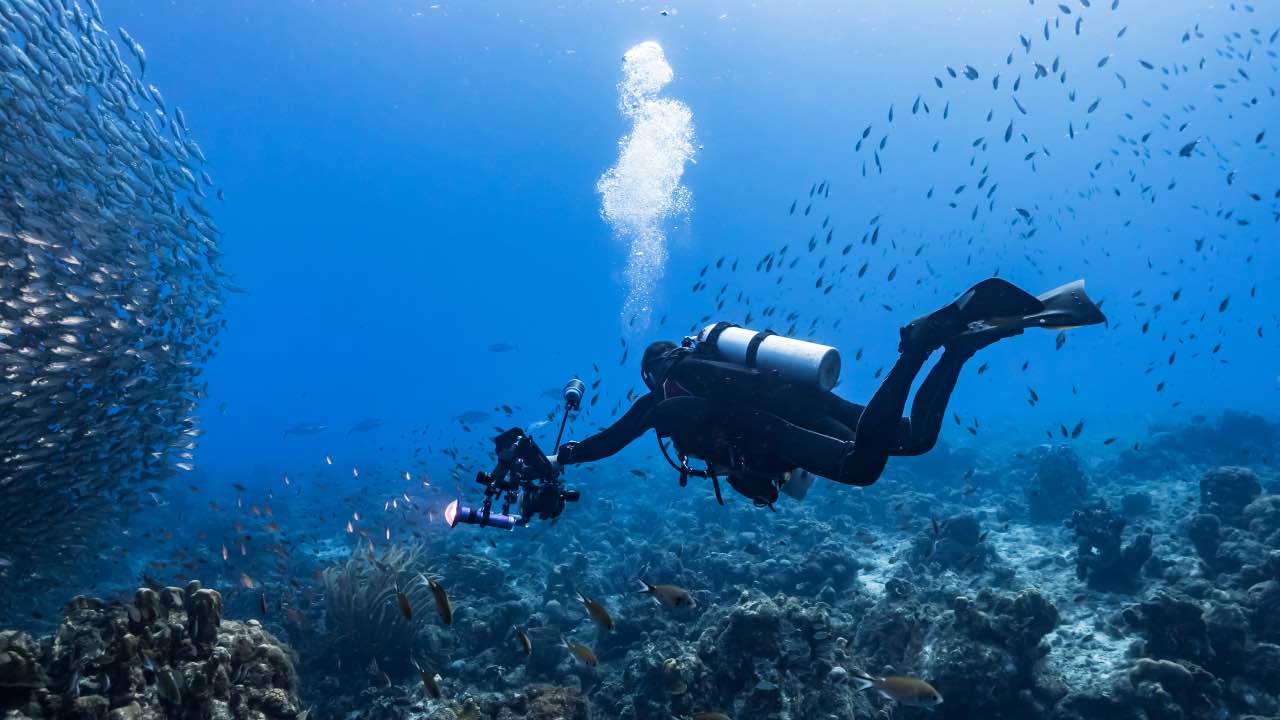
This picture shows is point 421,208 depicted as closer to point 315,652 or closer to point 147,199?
point 147,199

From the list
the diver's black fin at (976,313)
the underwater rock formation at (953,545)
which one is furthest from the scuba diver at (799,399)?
the underwater rock formation at (953,545)

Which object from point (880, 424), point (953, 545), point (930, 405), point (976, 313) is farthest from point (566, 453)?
point (953, 545)

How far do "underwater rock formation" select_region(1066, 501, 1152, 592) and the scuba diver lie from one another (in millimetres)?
8023

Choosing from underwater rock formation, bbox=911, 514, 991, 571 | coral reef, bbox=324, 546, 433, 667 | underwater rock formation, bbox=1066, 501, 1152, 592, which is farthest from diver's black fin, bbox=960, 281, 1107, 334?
underwater rock formation, bbox=911, 514, 991, 571

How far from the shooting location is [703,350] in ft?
18.4

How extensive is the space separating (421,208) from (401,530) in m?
64.6

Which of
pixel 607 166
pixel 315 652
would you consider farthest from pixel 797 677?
pixel 607 166

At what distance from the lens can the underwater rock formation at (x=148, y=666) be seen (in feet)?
12.7

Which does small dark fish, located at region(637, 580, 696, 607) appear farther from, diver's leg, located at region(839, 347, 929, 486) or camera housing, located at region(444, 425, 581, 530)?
diver's leg, located at region(839, 347, 929, 486)

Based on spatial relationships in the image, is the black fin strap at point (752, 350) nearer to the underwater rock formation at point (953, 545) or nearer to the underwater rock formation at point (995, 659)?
the underwater rock formation at point (995, 659)

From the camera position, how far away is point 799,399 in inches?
205

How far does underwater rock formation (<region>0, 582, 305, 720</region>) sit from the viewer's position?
3.87 meters

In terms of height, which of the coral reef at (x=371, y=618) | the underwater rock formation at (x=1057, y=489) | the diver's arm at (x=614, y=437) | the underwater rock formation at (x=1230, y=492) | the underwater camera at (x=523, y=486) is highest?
the underwater rock formation at (x=1057, y=489)

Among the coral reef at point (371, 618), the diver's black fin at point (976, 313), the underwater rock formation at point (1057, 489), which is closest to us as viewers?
the diver's black fin at point (976, 313)
